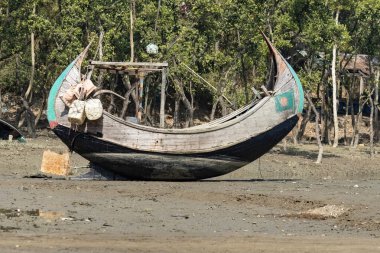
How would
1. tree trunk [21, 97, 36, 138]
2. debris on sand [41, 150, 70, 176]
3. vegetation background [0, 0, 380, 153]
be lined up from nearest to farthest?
debris on sand [41, 150, 70, 176], vegetation background [0, 0, 380, 153], tree trunk [21, 97, 36, 138]

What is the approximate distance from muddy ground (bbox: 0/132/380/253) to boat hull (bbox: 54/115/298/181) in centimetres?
45

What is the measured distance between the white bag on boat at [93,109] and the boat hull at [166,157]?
0.69 meters

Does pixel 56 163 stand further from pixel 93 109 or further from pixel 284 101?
pixel 284 101

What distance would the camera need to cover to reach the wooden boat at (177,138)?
78.9 ft

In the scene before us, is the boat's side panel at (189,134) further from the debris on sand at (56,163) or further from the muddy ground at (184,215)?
the debris on sand at (56,163)

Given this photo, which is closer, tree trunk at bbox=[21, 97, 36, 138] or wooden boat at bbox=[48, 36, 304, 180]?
wooden boat at bbox=[48, 36, 304, 180]

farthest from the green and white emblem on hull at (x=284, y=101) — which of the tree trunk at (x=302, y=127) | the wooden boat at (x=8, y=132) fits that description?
the tree trunk at (x=302, y=127)

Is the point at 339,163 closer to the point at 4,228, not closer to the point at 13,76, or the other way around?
the point at 13,76

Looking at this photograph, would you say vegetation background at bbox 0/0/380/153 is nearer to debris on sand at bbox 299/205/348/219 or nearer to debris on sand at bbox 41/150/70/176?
debris on sand at bbox 41/150/70/176

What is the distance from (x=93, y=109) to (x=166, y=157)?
2.24 m

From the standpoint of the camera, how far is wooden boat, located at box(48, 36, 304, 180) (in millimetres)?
24047

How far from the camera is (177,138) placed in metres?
24.2

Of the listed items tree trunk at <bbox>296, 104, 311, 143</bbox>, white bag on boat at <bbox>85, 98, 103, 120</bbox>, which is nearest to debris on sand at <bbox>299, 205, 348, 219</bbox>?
white bag on boat at <bbox>85, 98, 103, 120</bbox>

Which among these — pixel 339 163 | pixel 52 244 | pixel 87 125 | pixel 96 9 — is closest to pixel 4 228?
pixel 52 244
